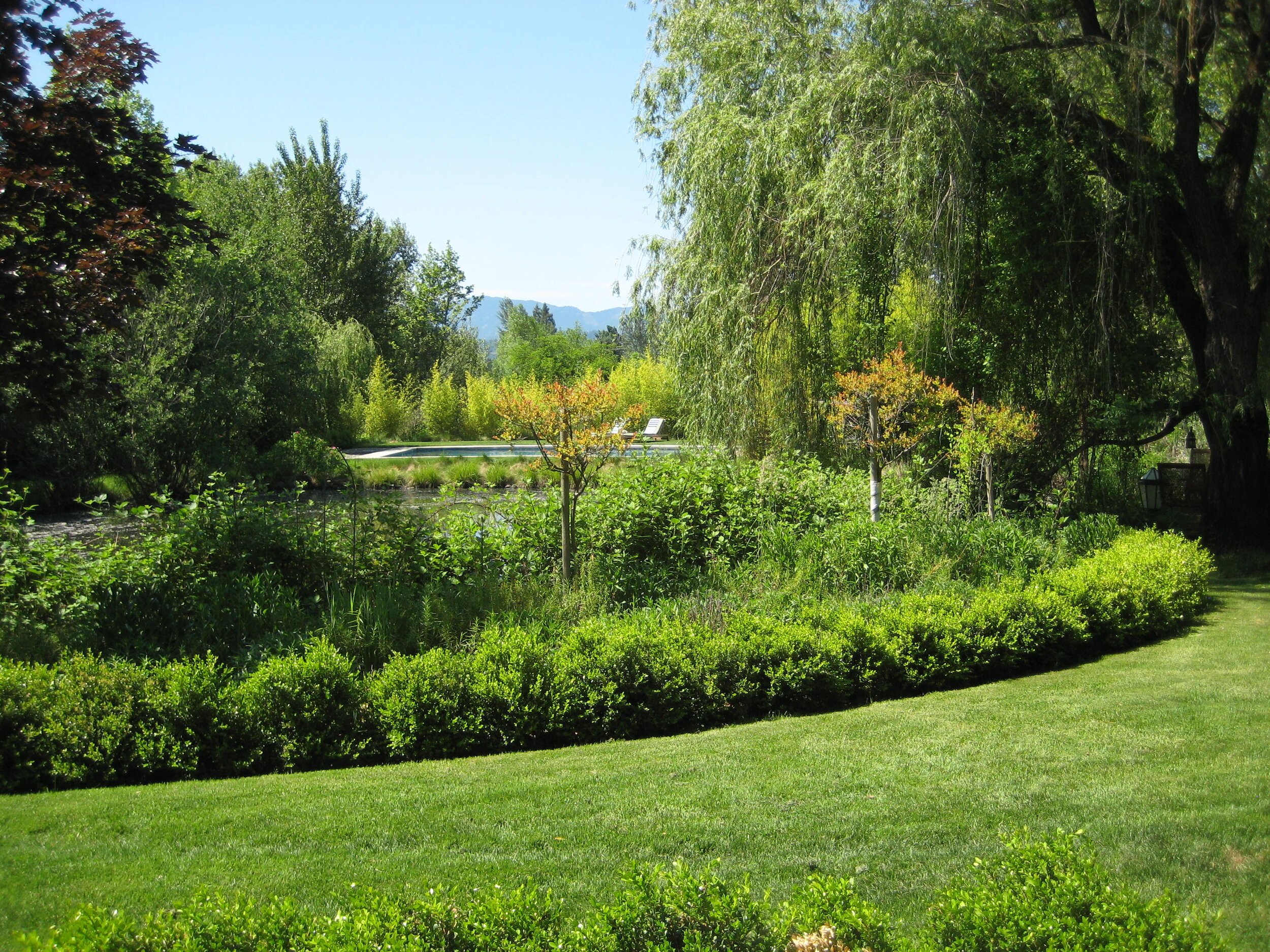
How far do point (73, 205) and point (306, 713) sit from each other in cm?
359

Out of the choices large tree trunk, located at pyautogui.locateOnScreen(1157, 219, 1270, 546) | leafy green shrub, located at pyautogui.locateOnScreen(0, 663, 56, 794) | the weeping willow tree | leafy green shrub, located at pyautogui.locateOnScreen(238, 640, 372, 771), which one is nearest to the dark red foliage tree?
leafy green shrub, located at pyautogui.locateOnScreen(0, 663, 56, 794)

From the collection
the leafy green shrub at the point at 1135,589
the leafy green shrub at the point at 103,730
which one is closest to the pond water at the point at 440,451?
the leafy green shrub at the point at 1135,589

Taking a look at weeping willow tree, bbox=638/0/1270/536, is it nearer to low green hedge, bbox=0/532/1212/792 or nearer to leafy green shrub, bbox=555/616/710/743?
low green hedge, bbox=0/532/1212/792

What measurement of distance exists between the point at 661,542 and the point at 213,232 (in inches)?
176

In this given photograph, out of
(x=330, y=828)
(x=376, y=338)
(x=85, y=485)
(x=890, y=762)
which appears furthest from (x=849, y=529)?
(x=376, y=338)

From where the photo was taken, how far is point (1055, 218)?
32.9 ft

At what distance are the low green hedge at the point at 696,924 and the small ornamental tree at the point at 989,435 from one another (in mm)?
6814

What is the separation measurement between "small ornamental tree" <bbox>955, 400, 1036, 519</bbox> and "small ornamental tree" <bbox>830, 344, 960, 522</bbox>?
33 cm

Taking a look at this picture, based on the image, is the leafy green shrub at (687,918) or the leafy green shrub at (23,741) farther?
the leafy green shrub at (23,741)

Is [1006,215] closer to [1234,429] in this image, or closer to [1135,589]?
[1234,429]

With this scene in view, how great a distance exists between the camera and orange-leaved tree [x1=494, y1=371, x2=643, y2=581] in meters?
7.32

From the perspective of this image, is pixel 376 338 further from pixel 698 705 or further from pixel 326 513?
pixel 698 705

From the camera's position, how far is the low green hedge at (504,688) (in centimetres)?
443

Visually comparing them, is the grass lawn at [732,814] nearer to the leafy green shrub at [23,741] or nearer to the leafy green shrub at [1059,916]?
the leafy green shrub at [23,741]
